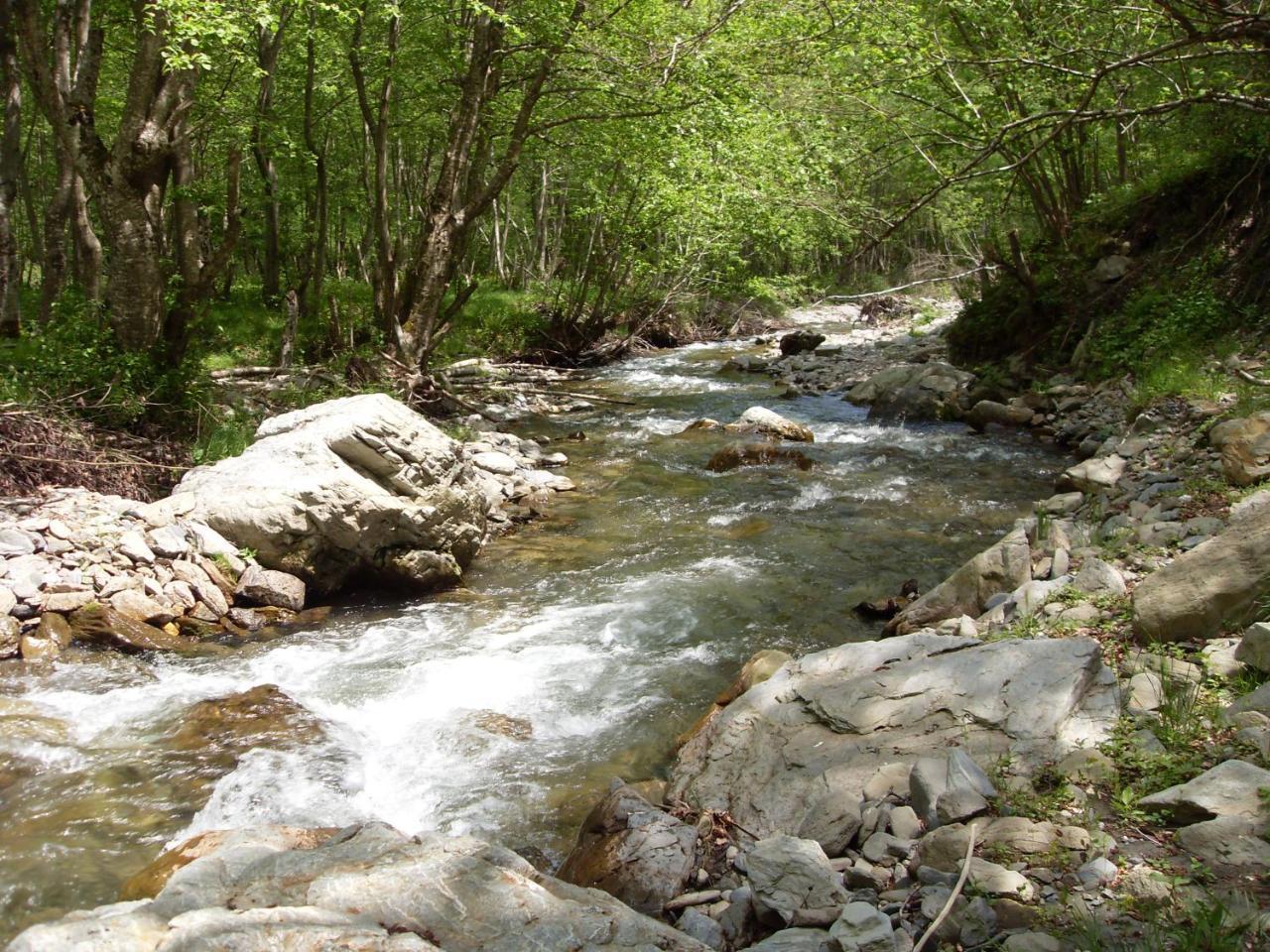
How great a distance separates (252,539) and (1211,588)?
6.71 metres

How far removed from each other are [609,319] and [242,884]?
2109 cm

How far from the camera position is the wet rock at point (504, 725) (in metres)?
5.50

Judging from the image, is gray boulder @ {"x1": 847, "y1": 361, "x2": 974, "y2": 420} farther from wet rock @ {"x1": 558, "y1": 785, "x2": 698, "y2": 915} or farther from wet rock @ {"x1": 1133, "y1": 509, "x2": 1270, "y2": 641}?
wet rock @ {"x1": 558, "y1": 785, "x2": 698, "y2": 915}

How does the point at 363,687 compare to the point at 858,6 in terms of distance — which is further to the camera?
the point at 363,687

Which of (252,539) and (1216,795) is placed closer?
(1216,795)

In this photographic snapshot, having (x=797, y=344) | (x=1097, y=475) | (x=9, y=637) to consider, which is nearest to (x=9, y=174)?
(x=9, y=637)

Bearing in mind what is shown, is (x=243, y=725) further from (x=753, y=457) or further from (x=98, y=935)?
(x=753, y=457)

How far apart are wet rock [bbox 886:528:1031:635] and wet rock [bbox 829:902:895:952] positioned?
11.7 feet

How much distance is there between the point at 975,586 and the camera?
6.18 metres

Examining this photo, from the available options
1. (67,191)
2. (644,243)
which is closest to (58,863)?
(67,191)

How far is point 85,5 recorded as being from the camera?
1116cm

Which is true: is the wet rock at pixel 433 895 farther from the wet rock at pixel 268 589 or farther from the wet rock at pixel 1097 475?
the wet rock at pixel 1097 475

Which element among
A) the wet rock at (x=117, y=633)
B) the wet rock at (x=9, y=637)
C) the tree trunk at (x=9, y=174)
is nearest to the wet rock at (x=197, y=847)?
the wet rock at (x=117, y=633)

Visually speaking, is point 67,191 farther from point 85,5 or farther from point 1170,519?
point 1170,519
